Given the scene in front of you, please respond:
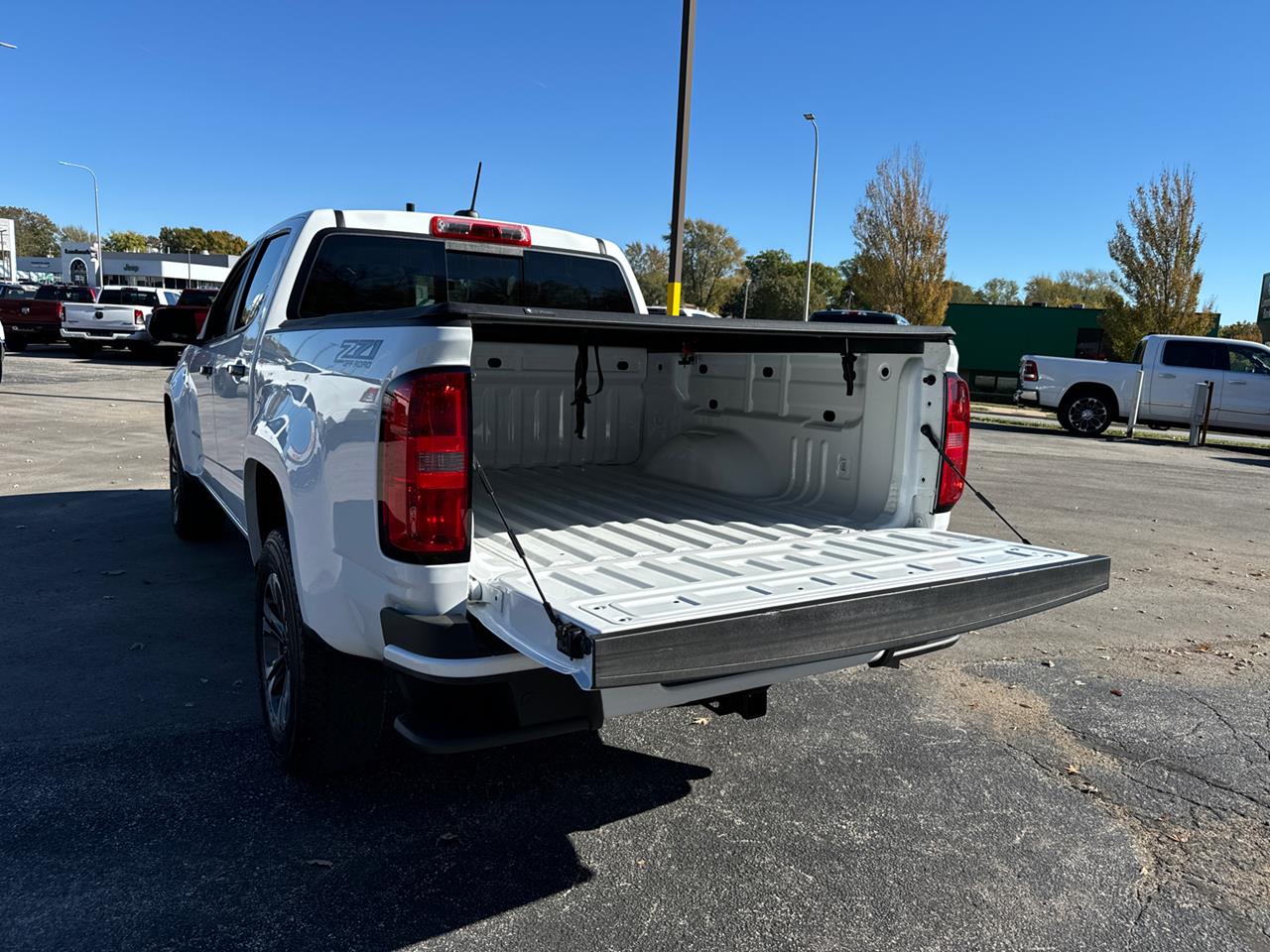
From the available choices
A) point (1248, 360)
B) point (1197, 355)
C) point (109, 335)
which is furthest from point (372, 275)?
point (109, 335)

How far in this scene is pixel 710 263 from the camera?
81.7 m

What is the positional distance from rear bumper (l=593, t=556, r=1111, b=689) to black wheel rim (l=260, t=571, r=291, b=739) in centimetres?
149

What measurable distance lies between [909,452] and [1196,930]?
1781mm

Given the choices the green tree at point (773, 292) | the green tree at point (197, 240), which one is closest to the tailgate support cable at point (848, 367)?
the green tree at point (773, 292)

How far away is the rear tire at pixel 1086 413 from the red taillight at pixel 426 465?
1752 centimetres

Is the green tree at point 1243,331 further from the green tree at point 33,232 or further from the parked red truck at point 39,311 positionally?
the green tree at point 33,232

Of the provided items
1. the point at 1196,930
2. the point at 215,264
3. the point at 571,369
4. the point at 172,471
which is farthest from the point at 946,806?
the point at 215,264

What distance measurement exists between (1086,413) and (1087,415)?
0.04 metres

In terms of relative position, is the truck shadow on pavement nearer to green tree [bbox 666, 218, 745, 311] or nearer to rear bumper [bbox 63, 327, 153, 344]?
rear bumper [bbox 63, 327, 153, 344]

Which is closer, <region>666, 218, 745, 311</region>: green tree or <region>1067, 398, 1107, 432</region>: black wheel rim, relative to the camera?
<region>1067, 398, 1107, 432</region>: black wheel rim

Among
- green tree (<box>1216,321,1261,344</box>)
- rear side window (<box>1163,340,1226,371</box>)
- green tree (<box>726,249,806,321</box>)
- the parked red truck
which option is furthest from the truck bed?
green tree (<box>726,249,806,321</box>)

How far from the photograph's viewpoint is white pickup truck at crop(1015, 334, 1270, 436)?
16.7 m

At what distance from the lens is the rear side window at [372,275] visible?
4227 millimetres

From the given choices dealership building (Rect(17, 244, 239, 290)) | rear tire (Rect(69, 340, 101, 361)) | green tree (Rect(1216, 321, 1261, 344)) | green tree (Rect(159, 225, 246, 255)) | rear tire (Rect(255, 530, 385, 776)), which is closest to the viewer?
rear tire (Rect(255, 530, 385, 776))
